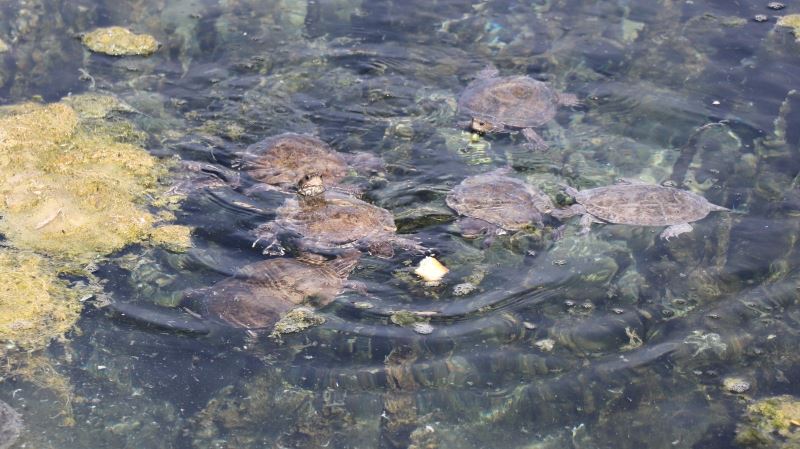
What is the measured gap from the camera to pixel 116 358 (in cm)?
486

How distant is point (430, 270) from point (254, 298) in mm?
1189

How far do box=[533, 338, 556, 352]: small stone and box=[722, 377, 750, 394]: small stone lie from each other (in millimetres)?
994

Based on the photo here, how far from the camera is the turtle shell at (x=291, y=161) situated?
623cm

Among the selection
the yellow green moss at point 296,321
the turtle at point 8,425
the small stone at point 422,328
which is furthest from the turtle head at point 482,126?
the turtle at point 8,425

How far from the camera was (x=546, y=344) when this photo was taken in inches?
195

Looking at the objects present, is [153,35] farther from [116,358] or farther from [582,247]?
[582,247]

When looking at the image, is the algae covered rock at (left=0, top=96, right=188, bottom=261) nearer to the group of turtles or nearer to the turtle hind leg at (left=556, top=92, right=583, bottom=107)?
the group of turtles

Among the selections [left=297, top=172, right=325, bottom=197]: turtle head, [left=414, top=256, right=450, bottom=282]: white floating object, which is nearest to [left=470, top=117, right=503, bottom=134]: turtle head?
[left=297, top=172, right=325, bottom=197]: turtle head

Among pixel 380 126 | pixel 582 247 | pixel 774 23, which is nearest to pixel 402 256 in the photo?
pixel 582 247

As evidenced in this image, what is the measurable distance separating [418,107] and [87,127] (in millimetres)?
2816

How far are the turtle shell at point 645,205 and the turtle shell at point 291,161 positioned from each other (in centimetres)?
189

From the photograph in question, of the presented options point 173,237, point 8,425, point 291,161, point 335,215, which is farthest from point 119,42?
point 8,425

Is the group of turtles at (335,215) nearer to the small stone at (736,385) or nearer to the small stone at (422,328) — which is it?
the small stone at (422,328)

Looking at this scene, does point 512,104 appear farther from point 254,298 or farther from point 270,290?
point 254,298
